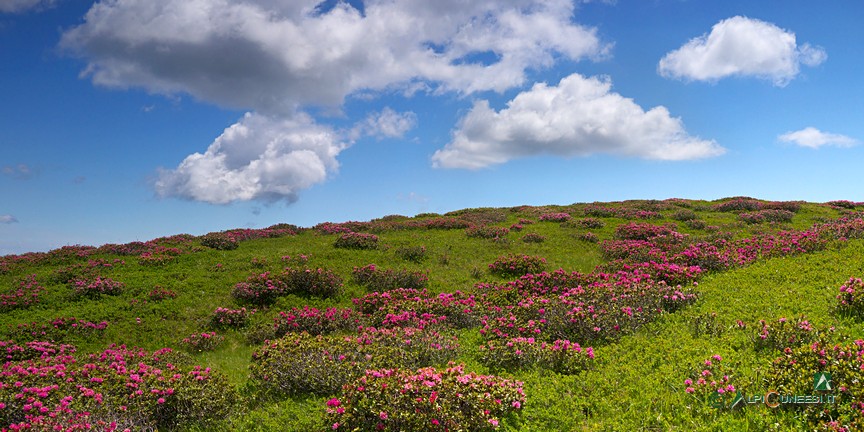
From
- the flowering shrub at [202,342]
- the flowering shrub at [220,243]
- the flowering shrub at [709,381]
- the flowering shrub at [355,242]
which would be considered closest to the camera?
the flowering shrub at [709,381]

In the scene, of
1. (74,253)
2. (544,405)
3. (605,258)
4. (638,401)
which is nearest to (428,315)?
(544,405)

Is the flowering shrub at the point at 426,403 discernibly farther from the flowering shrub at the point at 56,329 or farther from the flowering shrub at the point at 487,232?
the flowering shrub at the point at 487,232

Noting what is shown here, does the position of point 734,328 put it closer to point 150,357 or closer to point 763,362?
point 763,362

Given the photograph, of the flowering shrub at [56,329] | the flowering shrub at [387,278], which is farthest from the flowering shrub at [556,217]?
the flowering shrub at [56,329]

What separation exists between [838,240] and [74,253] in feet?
127

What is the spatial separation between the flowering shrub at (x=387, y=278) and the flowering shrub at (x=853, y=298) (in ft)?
46.3

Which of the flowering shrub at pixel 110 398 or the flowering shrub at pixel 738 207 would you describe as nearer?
the flowering shrub at pixel 110 398

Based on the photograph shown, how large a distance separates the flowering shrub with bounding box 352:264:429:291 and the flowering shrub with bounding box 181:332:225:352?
6726mm

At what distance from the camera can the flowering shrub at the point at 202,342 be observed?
1572 centimetres

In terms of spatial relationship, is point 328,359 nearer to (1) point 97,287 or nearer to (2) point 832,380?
(2) point 832,380

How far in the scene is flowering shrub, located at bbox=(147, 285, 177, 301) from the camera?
19.4 meters

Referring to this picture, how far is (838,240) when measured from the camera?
19.0 meters

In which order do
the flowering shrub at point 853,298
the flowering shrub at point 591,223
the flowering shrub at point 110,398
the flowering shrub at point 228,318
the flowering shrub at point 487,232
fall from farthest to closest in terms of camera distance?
the flowering shrub at point 591,223
the flowering shrub at point 487,232
the flowering shrub at point 228,318
the flowering shrub at point 853,298
the flowering shrub at point 110,398
